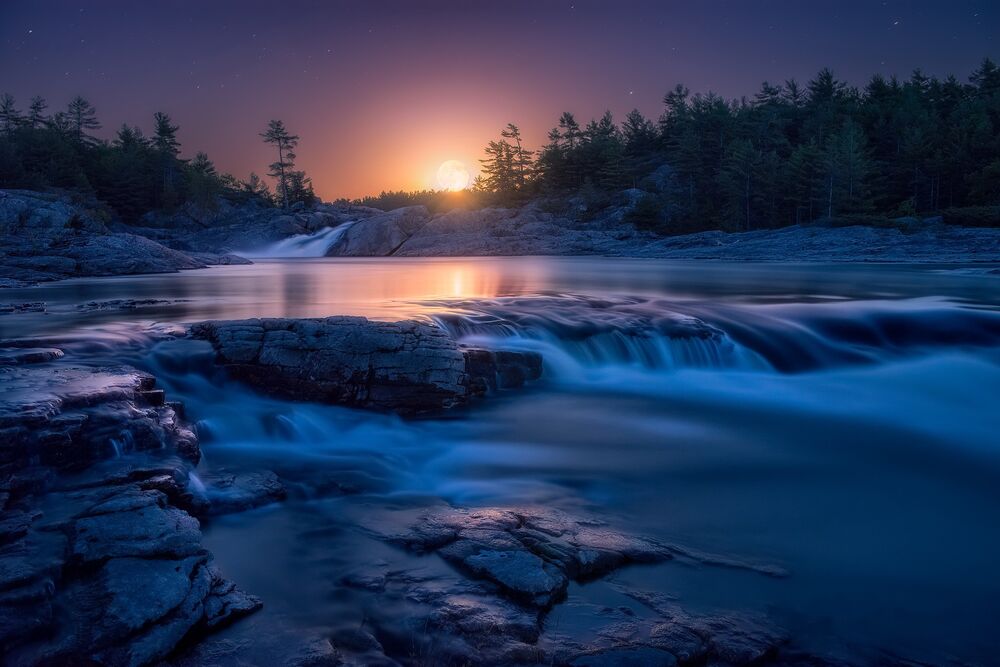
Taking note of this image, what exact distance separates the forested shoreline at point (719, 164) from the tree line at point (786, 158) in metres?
0.14

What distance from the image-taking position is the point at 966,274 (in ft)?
65.6

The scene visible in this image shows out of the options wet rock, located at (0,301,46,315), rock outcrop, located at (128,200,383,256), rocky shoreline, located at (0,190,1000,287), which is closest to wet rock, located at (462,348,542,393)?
wet rock, located at (0,301,46,315)

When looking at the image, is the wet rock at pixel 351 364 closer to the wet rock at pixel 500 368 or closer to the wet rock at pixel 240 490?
the wet rock at pixel 500 368

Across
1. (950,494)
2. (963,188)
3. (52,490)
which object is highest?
(963,188)

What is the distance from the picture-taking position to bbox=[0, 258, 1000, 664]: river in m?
3.66

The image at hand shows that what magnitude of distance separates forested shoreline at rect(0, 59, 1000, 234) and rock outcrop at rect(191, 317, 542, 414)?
35.0 m

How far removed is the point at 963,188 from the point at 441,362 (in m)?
48.6

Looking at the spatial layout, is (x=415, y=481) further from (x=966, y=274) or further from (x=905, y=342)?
(x=966, y=274)

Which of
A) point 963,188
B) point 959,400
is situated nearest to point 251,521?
point 959,400

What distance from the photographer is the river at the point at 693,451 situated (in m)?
3.66

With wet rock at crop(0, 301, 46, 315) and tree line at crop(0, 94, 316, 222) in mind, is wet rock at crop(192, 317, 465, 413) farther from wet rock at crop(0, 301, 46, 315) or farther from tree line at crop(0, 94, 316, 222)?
tree line at crop(0, 94, 316, 222)

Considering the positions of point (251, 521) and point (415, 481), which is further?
point (415, 481)

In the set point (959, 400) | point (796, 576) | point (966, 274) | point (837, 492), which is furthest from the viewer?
point (966, 274)

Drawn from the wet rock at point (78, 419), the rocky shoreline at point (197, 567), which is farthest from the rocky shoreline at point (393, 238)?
the rocky shoreline at point (197, 567)
